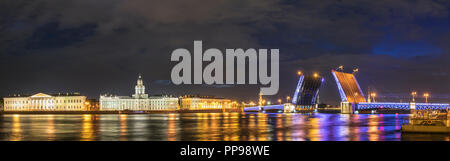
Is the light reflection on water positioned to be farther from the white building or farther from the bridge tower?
the white building

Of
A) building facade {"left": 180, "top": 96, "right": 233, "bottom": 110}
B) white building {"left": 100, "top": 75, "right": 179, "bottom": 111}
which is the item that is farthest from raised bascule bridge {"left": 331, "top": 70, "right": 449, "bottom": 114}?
white building {"left": 100, "top": 75, "right": 179, "bottom": 111}

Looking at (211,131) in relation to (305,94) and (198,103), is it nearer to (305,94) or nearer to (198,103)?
(305,94)

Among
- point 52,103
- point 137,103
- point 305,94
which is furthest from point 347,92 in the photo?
point 52,103

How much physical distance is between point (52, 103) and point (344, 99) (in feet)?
258

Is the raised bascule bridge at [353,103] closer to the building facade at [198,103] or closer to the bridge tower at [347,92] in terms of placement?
the bridge tower at [347,92]

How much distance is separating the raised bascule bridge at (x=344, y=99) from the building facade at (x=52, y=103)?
157 feet

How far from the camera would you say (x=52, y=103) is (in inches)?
5094

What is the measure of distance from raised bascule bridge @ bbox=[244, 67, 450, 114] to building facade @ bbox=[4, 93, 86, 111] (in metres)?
47.7

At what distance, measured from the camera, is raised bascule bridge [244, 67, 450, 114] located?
298 ft

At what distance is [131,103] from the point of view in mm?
141750
